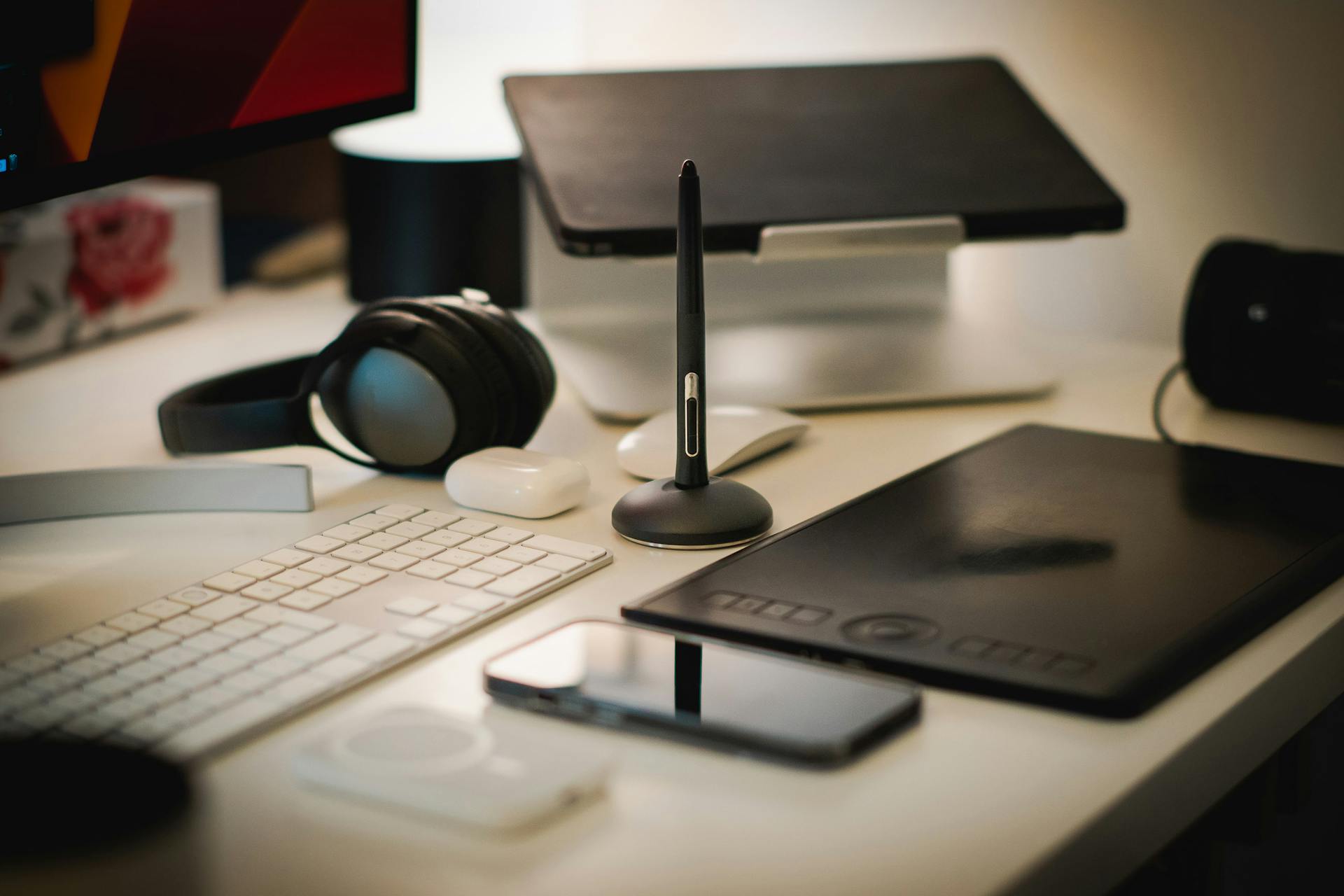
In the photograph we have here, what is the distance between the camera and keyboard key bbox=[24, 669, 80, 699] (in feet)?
1.64

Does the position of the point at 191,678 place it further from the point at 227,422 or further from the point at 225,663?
the point at 227,422

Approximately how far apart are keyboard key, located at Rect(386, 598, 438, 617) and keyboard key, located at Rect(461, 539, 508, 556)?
59 millimetres

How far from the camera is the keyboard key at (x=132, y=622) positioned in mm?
556

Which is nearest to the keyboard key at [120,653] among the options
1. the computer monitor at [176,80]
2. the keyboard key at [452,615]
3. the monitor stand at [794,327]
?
the keyboard key at [452,615]

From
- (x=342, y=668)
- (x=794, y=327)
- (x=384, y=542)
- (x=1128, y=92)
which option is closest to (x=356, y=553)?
(x=384, y=542)

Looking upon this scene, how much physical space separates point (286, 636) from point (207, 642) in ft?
0.10

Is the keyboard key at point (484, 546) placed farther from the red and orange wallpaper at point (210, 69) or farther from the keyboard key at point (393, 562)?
the red and orange wallpaper at point (210, 69)

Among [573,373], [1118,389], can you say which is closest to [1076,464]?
[1118,389]

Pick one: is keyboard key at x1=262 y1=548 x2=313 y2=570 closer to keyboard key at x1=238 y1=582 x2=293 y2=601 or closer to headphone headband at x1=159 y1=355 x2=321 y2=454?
keyboard key at x1=238 y1=582 x2=293 y2=601

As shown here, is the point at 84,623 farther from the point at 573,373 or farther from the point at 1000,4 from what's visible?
the point at 1000,4

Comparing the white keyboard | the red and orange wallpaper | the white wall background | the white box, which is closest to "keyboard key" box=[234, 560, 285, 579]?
the white keyboard

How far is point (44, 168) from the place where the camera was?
25.8 inches

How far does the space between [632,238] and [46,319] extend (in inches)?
19.0

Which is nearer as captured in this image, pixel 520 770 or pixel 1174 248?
pixel 520 770
